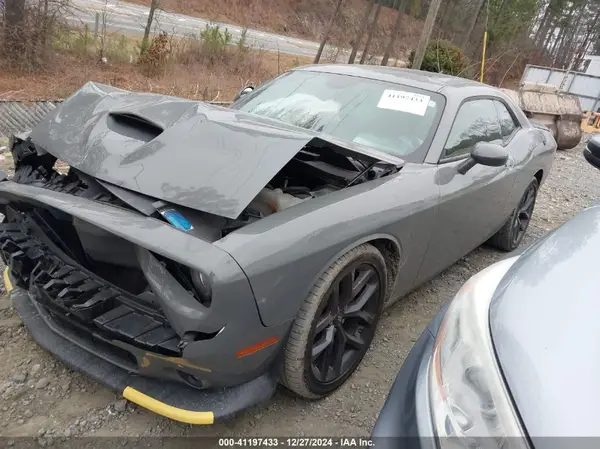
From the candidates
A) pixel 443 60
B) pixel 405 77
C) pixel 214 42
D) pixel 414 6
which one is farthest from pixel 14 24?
pixel 414 6

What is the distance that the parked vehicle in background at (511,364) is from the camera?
41.6 inches

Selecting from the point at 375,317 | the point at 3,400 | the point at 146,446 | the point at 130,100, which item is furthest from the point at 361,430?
the point at 130,100

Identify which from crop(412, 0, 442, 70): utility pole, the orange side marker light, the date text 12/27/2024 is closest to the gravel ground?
the date text 12/27/2024

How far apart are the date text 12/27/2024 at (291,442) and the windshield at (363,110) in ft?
4.97

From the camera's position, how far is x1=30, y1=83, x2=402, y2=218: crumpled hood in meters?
1.83

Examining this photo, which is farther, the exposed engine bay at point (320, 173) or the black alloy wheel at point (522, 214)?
the black alloy wheel at point (522, 214)

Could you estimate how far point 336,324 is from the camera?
213 centimetres

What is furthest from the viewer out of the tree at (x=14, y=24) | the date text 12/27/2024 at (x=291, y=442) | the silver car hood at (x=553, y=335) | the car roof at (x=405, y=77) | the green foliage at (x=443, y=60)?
the green foliage at (x=443, y=60)

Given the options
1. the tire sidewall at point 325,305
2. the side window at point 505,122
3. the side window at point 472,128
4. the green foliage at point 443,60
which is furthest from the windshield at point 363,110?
the green foliage at point 443,60

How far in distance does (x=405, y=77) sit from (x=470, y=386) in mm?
2403

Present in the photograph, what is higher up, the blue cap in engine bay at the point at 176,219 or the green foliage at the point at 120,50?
the blue cap in engine bay at the point at 176,219

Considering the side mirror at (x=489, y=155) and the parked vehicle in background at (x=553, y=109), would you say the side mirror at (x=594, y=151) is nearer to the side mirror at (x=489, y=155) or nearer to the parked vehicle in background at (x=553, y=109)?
the side mirror at (x=489, y=155)

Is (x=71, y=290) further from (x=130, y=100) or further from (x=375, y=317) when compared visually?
(x=375, y=317)

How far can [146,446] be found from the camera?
1861mm
